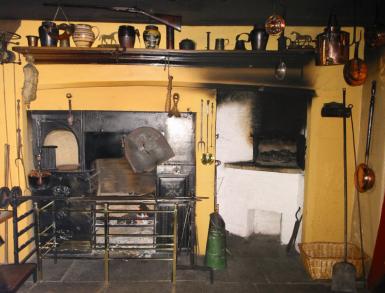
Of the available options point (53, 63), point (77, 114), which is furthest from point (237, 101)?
point (53, 63)

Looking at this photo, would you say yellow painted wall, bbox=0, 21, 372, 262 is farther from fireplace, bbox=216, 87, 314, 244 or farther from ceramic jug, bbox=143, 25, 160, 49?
ceramic jug, bbox=143, 25, 160, 49

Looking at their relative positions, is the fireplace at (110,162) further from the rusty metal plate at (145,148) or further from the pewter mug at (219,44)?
the pewter mug at (219,44)

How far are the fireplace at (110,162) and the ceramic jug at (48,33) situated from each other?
100cm

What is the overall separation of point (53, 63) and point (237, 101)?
264 centimetres

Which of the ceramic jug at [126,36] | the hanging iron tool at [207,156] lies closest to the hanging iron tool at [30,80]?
the ceramic jug at [126,36]

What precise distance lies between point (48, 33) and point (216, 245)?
11.4 ft

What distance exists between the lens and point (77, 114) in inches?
174

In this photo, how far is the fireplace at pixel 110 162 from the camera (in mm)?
4434

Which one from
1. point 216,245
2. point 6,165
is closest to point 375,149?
point 216,245

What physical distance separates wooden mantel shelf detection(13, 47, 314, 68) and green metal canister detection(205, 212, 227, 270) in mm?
2137

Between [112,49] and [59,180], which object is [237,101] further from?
[59,180]

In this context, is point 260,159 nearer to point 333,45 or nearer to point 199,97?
point 199,97

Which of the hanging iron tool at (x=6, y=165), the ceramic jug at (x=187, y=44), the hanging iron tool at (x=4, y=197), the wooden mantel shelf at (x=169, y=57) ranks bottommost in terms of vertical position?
the hanging iron tool at (x=4, y=197)

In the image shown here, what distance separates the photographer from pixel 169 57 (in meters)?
4.04
